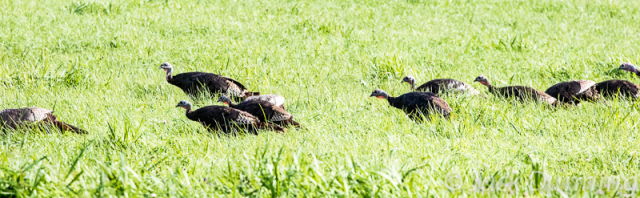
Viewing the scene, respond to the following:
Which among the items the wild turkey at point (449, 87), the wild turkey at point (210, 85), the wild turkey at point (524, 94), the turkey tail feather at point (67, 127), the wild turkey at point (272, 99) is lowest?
the wild turkey at point (210, 85)

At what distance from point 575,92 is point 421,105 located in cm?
179

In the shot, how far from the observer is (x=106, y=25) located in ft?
32.4

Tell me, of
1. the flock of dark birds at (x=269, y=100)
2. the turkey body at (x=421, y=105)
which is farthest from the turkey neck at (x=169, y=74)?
the turkey body at (x=421, y=105)

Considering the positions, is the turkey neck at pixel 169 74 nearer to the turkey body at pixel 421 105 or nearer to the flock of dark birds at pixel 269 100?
the flock of dark birds at pixel 269 100

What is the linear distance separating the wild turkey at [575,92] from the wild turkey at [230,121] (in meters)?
3.11

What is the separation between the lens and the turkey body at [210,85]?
6.25 metres

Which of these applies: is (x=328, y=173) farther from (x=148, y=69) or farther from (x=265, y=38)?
(x=265, y=38)

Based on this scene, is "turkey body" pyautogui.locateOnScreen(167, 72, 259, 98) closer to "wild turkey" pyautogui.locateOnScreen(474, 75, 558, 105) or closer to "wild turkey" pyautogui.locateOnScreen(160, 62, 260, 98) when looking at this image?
"wild turkey" pyautogui.locateOnScreen(160, 62, 260, 98)

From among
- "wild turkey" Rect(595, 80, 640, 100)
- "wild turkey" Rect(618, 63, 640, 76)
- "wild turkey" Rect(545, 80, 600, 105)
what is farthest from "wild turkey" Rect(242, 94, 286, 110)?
"wild turkey" Rect(618, 63, 640, 76)

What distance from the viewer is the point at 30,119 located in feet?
15.3

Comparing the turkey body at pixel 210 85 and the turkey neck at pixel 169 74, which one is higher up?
A: the turkey body at pixel 210 85

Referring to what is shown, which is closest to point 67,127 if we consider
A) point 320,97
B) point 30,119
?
point 30,119

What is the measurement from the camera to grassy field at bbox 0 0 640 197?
3162 mm

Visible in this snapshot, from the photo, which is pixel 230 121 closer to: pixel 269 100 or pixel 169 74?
pixel 269 100
